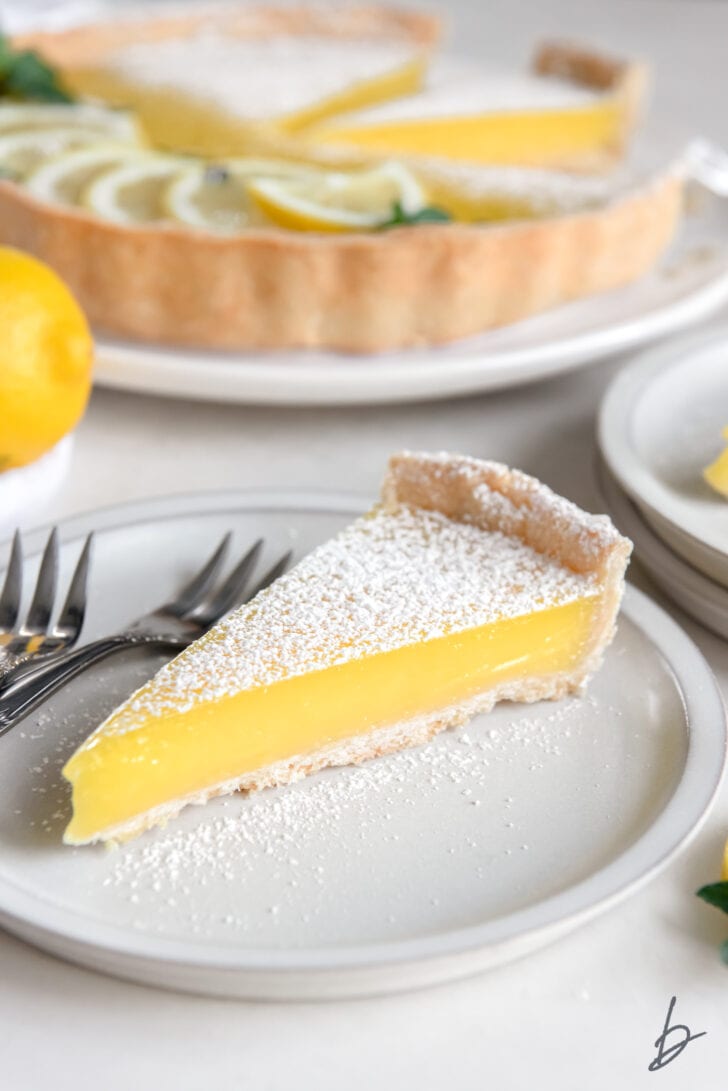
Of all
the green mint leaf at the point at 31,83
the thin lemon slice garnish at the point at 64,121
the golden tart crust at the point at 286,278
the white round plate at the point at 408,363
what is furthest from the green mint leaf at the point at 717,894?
the green mint leaf at the point at 31,83

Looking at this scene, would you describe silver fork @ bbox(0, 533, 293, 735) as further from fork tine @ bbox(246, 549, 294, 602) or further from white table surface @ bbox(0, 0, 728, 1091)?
white table surface @ bbox(0, 0, 728, 1091)

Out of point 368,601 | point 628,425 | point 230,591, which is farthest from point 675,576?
point 230,591

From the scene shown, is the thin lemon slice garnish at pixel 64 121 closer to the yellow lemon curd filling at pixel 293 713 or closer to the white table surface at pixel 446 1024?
the yellow lemon curd filling at pixel 293 713

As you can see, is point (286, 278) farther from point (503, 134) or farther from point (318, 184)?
point (503, 134)

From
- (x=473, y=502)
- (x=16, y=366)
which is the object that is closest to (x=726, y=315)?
(x=473, y=502)

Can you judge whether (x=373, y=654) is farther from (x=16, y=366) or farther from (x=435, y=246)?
(x=435, y=246)
